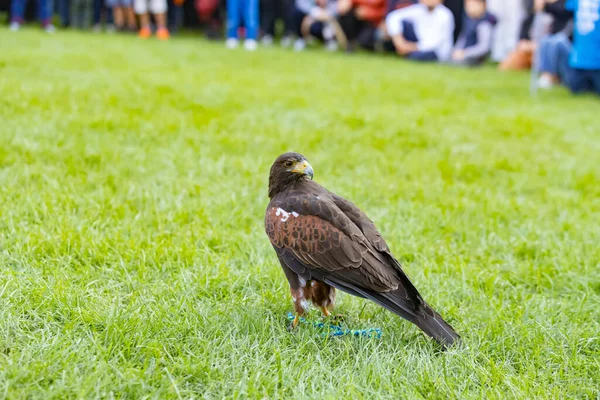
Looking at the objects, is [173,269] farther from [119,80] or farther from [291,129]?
[119,80]

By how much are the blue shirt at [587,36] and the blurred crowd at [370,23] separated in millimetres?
2130

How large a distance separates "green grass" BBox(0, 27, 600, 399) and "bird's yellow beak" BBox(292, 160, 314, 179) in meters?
0.67

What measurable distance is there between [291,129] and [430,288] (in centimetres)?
328

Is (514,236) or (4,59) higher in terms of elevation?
(4,59)

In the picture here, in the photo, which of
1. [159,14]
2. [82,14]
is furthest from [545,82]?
[82,14]

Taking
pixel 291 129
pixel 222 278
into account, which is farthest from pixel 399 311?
pixel 291 129

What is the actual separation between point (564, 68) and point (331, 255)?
968 cm

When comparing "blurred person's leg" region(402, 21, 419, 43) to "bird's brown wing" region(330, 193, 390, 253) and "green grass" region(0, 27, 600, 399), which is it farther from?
"bird's brown wing" region(330, 193, 390, 253)

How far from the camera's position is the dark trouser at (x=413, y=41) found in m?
15.1

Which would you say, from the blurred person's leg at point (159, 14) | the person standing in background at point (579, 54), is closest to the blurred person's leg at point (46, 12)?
the blurred person's leg at point (159, 14)

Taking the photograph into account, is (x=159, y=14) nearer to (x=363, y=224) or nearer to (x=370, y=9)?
(x=370, y=9)

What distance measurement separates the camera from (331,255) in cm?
304

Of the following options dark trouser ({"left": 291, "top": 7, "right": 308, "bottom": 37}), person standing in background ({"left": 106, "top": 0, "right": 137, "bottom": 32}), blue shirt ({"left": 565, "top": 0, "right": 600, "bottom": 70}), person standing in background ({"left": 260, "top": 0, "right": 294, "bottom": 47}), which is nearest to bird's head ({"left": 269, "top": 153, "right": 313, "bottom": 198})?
blue shirt ({"left": 565, "top": 0, "right": 600, "bottom": 70})

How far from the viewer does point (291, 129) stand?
671 cm
